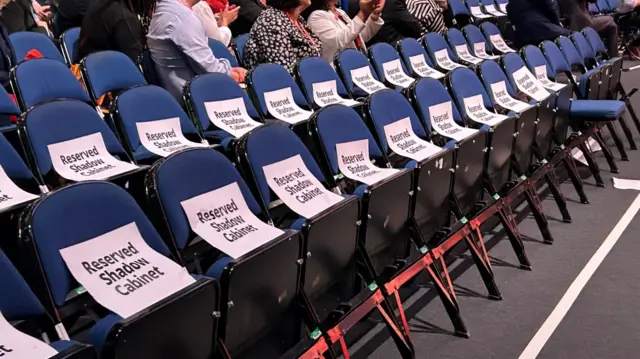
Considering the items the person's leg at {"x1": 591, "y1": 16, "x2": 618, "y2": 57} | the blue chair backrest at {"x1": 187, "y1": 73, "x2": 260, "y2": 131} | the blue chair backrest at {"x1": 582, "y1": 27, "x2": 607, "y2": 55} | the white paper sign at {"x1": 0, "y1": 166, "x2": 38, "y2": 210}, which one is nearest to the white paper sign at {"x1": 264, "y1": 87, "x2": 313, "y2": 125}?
the blue chair backrest at {"x1": 187, "y1": 73, "x2": 260, "y2": 131}

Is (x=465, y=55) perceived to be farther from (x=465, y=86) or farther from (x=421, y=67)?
(x=465, y=86)

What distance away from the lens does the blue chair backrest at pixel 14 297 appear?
5.33 feet

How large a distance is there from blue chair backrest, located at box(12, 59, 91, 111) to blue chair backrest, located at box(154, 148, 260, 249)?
1.25 metres

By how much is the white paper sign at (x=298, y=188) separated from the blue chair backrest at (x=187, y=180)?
5.5 inches

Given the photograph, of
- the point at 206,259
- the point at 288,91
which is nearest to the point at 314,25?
the point at 288,91

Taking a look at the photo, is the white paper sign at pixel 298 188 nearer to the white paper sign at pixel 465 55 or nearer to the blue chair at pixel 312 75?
the blue chair at pixel 312 75

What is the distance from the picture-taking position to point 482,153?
324 cm

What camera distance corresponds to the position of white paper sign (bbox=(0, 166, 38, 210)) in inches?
83.9

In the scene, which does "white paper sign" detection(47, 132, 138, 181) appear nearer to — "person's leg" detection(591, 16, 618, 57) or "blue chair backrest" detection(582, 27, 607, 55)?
"blue chair backrest" detection(582, 27, 607, 55)

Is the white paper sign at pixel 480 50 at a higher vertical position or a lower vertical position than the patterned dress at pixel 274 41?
lower

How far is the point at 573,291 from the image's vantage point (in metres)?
2.92

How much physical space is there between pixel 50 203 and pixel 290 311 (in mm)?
775

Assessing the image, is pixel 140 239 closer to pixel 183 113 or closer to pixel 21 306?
pixel 21 306

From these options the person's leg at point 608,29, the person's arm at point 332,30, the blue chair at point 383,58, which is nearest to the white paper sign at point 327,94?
the blue chair at point 383,58
